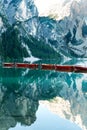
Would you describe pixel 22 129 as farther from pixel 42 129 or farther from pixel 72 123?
pixel 72 123

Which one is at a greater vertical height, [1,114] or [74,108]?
[1,114]

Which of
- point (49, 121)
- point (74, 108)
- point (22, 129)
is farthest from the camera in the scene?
point (74, 108)

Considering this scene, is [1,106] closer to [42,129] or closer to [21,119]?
[21,119]

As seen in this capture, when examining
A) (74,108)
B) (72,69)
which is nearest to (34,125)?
(72,69)

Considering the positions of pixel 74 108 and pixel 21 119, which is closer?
pixel 21 119

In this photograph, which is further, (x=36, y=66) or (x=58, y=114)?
(x=58, y=114)

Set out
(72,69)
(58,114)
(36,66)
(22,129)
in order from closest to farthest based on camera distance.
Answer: (72,69) → (22,129) → (36,66) → (58,114)


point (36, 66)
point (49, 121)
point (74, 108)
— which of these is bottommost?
point (74, 108)

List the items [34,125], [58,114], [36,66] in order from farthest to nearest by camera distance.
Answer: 1. [58,114]
2. [36,66]
3. [34,125]

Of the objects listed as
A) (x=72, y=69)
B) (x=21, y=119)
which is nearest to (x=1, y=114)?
(x=21, y=119)
